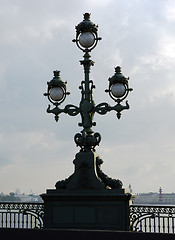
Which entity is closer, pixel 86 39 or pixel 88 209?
pixel 88 209

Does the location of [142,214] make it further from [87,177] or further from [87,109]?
[87,109]

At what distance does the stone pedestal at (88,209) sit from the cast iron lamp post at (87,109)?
251 mm

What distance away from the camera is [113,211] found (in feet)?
34.5

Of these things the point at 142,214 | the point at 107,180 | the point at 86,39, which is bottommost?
the point at 142,214

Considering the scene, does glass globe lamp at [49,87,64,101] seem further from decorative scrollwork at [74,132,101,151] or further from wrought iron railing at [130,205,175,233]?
wrought iron railing at [130,205,175,233]

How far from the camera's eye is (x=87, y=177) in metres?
10.9

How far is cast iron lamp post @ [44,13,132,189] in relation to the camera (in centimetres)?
1091

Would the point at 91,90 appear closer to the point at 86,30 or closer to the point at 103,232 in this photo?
the point at 86,30

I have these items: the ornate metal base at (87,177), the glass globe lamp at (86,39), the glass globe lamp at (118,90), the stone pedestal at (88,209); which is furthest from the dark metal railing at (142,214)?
the glass globe lamp at (86,39)

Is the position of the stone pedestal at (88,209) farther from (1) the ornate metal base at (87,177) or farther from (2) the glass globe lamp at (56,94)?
(2) the glass globe lamp at (56,94)

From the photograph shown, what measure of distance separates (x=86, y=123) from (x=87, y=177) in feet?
4.93

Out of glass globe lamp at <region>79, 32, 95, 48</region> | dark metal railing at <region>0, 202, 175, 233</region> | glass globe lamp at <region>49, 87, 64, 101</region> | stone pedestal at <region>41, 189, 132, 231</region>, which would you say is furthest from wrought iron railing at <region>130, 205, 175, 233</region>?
glass globe lamp at <region>79, 32, 95, 48</region>

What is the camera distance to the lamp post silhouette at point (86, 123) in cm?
1076

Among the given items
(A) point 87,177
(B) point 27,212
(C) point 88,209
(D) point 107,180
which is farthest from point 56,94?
(B) point 27,212
